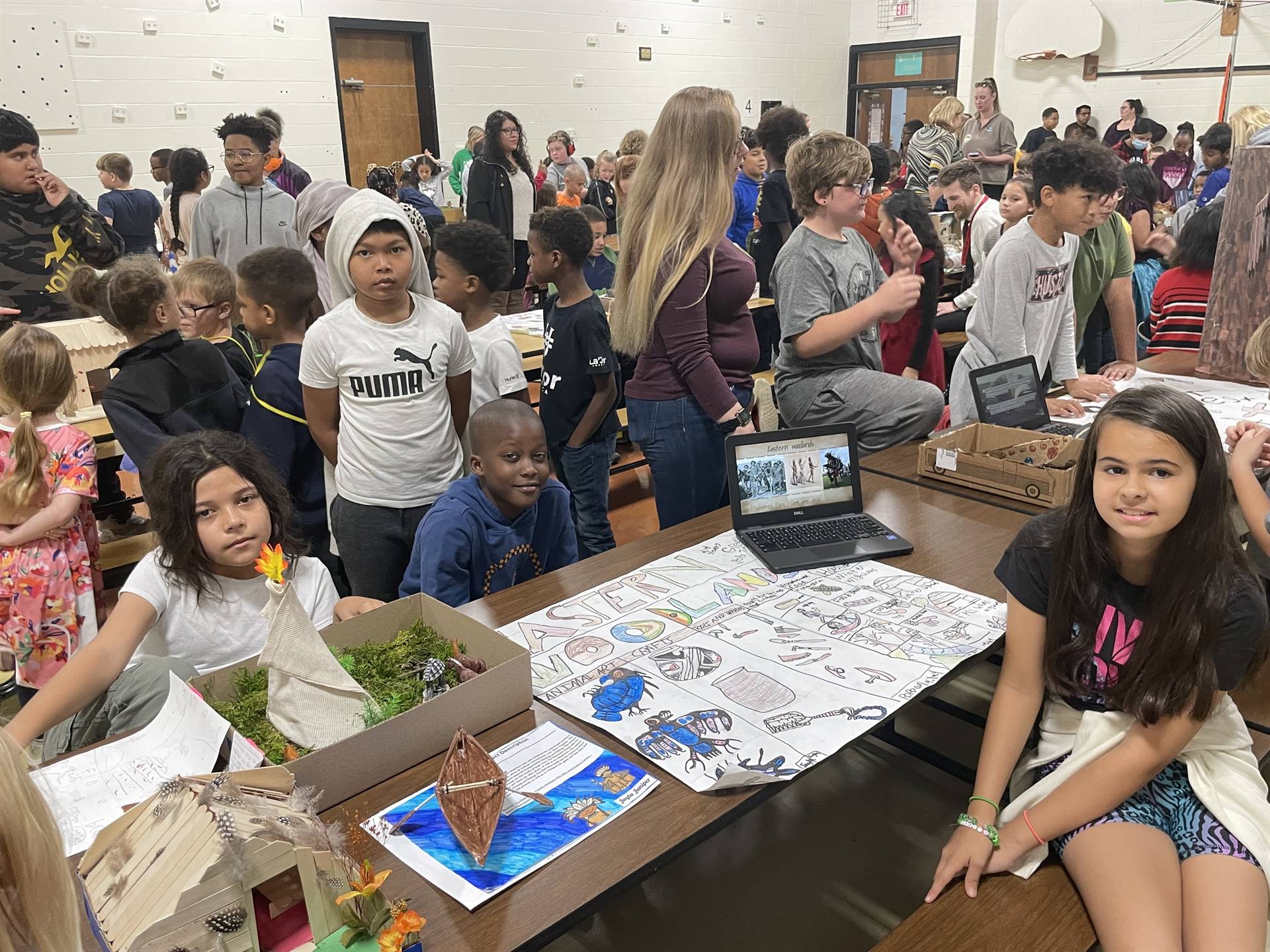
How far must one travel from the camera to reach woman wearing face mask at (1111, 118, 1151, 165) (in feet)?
31.3

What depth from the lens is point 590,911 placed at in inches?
41.9

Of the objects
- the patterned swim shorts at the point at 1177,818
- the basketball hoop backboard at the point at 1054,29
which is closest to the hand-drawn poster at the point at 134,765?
the patterned swim shorts at the point at 1177,818

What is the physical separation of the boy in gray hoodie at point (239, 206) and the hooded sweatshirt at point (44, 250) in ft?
1.90

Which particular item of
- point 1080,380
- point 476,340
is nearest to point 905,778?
point 1080,380

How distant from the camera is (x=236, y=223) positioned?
4398 millimetres

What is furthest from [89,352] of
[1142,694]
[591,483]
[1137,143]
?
[1137,143]

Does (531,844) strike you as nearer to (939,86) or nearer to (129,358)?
(129,358)

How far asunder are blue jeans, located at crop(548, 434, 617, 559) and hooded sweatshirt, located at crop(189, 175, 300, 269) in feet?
7.48

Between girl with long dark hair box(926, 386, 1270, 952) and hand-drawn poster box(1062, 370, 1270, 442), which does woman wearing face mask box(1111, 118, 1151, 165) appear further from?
girl with long dark hair box(926, 386, 1270, 952)

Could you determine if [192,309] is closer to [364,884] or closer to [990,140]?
[364,884]

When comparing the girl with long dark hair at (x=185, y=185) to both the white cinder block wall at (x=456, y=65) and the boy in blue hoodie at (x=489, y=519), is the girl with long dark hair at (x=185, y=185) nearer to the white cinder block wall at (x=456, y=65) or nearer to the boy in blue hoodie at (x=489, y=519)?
the white cinder block wall at (x=456, y=65)

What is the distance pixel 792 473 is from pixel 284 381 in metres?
1.38

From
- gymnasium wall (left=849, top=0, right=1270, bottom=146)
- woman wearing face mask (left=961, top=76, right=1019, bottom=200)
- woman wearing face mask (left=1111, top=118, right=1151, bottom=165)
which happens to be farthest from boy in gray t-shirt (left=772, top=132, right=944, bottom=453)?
gymnasium wall (left=849, top=0, right=1270, bottom=146)

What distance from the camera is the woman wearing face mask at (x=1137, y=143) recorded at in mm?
9539
